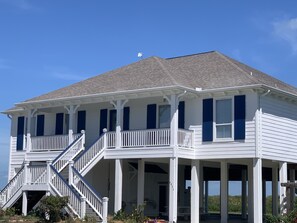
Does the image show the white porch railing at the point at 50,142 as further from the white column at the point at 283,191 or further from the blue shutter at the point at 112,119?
A: the white column at the point at 283,191

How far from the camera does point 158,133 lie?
2748 cm

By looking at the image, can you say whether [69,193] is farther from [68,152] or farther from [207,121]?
[207,121]

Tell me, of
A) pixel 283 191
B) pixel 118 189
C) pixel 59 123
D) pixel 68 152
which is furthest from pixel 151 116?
pixel 283 191

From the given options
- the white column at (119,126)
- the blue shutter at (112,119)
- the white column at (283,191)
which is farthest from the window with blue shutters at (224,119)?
the blue shutter at (112,119)

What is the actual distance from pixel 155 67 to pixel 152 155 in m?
5.93

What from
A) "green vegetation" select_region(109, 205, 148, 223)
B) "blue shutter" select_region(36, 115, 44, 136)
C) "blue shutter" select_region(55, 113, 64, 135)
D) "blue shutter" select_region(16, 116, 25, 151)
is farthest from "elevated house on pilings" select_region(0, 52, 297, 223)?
"blue shutter" select_region(16, 116, 25, 151)

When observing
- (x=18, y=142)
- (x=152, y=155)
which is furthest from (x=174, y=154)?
(x=18, y=142)

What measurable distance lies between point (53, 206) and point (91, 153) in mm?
4299

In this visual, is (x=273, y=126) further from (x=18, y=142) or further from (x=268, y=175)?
(x=18, y=142)

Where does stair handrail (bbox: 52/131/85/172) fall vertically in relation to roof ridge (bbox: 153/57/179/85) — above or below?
below

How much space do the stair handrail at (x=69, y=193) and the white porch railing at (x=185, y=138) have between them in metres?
5.20

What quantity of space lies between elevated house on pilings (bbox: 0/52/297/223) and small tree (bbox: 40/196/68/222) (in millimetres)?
587

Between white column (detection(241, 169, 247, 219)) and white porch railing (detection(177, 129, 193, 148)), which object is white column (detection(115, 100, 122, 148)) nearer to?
white porch railing (detection(177, 129, 193, 148))

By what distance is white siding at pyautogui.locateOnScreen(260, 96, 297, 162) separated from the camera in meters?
27.1
